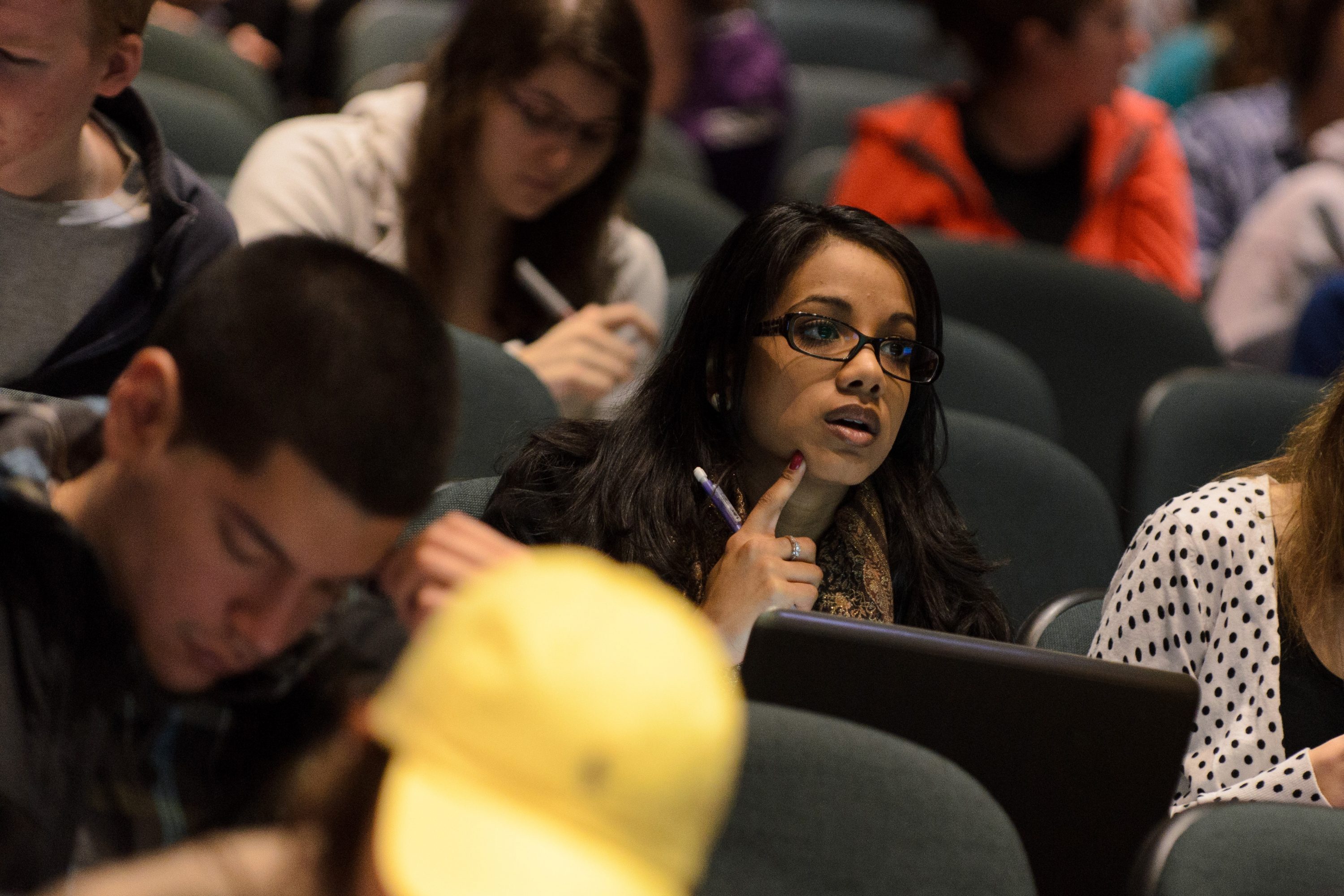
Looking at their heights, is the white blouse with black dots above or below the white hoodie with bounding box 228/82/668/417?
above

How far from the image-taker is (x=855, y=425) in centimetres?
164

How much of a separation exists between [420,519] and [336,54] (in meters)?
2.71

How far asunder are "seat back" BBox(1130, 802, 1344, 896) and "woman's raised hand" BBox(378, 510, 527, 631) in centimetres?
57

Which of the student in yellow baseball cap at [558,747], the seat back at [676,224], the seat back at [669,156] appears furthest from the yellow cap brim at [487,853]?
the seat back at [669,156]

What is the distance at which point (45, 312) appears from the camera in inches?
64.2

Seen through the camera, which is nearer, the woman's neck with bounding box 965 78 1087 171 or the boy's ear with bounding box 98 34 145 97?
the boy's ear with bounding box 98 34 145 97

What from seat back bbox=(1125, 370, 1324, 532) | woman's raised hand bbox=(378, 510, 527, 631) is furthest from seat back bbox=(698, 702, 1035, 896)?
seat back bbox=(1125, 370, 1324, 532)

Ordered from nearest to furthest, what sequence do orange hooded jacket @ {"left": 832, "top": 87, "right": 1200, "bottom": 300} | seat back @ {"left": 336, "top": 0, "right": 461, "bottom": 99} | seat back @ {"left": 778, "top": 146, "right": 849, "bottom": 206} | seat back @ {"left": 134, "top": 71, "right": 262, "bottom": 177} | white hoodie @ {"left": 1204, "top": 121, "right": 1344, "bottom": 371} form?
seat back @ {"left": 134, "top": 71, "right": 262, "bottom": 177} → white hoodie @ {"left": 1204, "top": 121, "right": 1344, "bottom": 371} → orange hooded jacket @ {"left": 832, "top": 87, "right": 1200, "bottom": 300} → seat back @ {"left": 778, "top": 146, "right": 849, "bottom": 206} → seat back @ {"left": 336, "top": 0, "right": 461, "bottom": 99}

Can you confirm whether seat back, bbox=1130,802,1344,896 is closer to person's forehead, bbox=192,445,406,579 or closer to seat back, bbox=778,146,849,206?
person's forehead, bbox=192,445,406,579

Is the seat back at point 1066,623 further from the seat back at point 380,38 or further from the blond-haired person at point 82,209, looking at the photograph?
the seat back at point 380,38

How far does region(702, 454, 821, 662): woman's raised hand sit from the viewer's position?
59.3 inches

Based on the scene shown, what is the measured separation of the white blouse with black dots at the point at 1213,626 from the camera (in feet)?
5.30

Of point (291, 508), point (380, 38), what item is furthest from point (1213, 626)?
point (380, 38)

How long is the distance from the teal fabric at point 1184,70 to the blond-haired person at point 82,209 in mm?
3420
